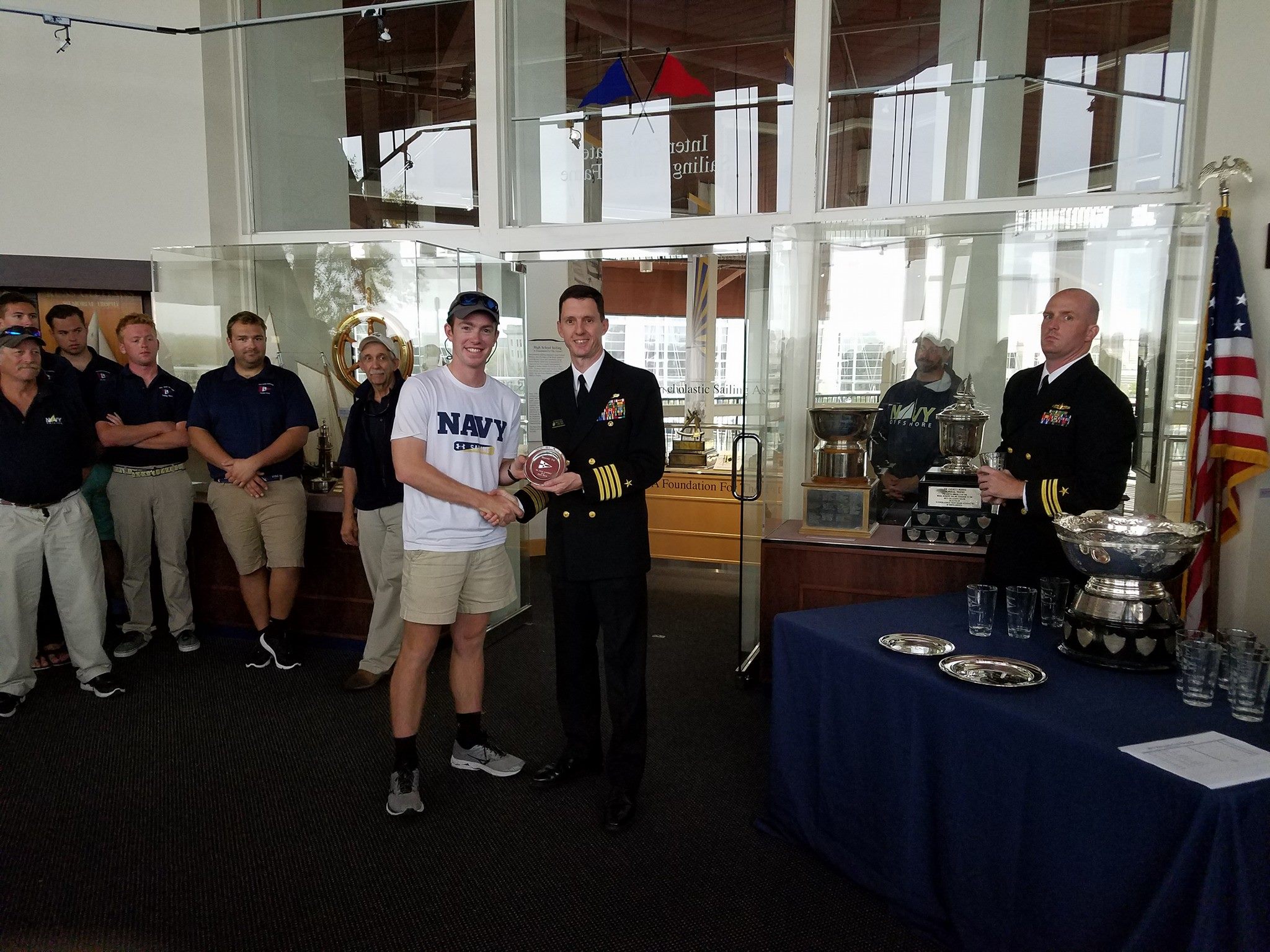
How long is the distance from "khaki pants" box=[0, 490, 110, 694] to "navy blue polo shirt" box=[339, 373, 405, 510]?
1.18 metres

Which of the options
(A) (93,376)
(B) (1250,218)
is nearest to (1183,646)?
(B) (1250,218)

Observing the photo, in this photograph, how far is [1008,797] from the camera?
70.3 inches

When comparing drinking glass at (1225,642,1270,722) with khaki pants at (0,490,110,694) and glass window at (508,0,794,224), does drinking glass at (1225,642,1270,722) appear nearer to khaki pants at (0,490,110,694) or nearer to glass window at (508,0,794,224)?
glass window at (508,0,794,224)

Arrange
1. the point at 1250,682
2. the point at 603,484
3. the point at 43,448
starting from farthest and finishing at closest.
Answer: the point at 43,448 → the point at 603,484 → the point at 1250,682

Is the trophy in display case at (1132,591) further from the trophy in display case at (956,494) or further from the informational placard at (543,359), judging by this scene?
the informational placard at (543,359)

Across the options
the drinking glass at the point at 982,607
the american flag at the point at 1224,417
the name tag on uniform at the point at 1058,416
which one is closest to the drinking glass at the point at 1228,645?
the drinking glass at the point at 982,607

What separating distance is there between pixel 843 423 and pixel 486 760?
2.15 m

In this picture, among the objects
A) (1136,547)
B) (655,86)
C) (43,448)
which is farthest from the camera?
(655,86)

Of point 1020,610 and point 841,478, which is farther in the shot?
point 841,478

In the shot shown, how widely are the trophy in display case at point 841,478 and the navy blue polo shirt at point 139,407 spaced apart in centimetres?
329

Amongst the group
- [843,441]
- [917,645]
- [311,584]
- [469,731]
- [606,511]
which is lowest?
[469,731]

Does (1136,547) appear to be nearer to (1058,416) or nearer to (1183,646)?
(1183,646)

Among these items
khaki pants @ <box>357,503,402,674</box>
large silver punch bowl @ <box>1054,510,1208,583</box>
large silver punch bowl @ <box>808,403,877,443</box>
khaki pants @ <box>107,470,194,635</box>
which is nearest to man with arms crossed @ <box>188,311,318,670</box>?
khaki pants @ <box>107,470,194,635</box>

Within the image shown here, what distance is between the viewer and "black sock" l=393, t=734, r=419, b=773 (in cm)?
A: 282
